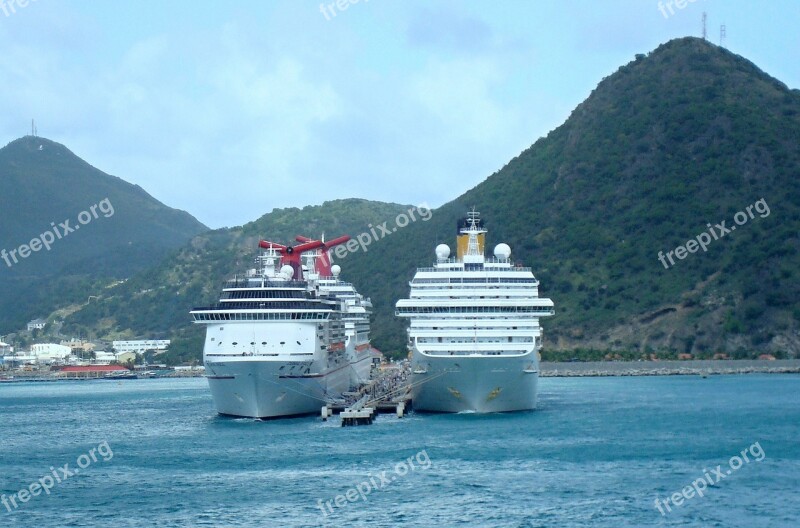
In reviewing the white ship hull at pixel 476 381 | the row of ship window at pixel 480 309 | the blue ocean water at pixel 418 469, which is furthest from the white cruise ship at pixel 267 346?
the white ship hull at pixel 476 381

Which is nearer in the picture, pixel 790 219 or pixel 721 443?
Result: pixel 721 443

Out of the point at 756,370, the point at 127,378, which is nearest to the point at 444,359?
the point at 756,370

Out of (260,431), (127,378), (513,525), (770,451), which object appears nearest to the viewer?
(513,525)

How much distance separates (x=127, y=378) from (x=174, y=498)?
151202 millimetres

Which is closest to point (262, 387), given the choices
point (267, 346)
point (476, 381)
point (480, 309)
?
point (267, 346)

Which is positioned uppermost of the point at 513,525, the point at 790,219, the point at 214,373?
the point at 790,219

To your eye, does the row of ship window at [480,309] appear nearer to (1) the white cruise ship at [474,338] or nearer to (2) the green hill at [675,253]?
(1) the white cruise ship at [474,338]

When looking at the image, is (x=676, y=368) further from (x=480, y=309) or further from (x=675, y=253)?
(x=480, y=309)

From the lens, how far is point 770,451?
60781mm

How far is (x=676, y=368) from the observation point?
14812 cm

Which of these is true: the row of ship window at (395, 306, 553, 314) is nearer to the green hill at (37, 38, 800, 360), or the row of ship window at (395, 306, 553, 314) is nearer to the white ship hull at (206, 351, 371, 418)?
the white ship hull at (206, 351, 371, 418)

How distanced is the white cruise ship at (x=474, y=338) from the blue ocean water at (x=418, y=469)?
152cm

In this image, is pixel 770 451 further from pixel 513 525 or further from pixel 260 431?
pixel 260 431

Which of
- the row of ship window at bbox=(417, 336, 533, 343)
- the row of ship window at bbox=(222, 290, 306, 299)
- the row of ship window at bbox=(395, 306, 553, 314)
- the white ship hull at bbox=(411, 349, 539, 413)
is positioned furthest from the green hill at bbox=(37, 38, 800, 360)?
the row of ship window at bbox=(222, 290, 306, 299)
